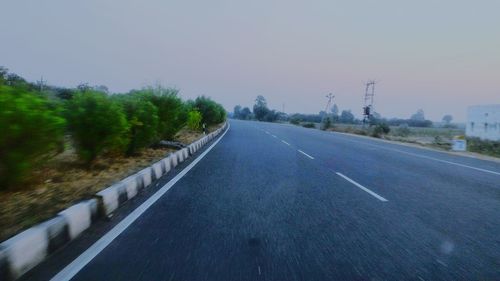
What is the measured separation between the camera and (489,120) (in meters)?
51.7

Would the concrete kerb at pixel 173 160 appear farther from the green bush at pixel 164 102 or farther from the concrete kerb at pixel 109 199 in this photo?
the concrete kerb at pixel 109 199

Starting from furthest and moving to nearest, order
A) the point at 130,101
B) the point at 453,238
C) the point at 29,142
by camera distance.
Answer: the point at 130,101 → the point at 29,142 → the point at 453,238

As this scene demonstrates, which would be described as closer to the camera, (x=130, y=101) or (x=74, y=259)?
(x=74, y=259)

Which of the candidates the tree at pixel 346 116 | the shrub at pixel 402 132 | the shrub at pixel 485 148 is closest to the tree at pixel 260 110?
the tree at pixel 346 116

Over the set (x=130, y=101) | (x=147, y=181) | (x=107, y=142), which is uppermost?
(x=130, y=101)

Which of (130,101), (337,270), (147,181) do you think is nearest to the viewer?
(337,270)

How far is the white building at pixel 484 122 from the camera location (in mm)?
50219

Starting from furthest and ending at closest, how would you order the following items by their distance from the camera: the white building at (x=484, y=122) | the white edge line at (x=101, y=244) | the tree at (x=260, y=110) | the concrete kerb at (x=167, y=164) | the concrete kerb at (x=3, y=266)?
the tree at (x=260, y=110) < the white building at (x=484, y=122) < the concrete kerb at (x=167, y=164) < the white edge line at (x=101, y=244) < the concrete kerb at (x=3, y=266)

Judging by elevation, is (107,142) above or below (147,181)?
above

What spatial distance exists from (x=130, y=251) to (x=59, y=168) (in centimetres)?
514

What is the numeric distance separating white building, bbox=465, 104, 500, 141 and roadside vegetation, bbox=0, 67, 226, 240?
48340 mm

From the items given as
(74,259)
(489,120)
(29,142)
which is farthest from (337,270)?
(489,120)

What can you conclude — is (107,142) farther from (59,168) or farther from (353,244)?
(353,244)

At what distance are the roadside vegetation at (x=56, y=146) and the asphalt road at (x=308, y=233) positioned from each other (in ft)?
4.41
